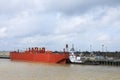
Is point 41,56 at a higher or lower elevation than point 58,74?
higher

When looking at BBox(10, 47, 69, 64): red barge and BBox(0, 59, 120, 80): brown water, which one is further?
BBox(10, 47, 69, 64): red barge

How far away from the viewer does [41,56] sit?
76.6 metres

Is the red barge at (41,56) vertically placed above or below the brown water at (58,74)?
above

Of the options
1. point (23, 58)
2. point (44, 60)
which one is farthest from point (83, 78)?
point (23, 58)

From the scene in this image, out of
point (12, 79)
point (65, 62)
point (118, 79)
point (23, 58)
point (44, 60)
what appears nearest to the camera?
point (12, 79)

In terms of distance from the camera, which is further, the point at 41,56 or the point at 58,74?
the point at 41,56

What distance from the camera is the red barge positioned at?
69.9m

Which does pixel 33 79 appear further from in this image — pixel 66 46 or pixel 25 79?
pixel 66 46

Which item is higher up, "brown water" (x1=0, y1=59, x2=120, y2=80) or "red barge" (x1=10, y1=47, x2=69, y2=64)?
"red barge" (x1=10, y1=47, x2=69, y2=64)

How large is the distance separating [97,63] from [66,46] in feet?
25.7

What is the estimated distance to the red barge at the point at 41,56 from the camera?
229ft

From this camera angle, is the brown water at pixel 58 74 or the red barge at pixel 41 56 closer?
the brown water at pixel 58 74

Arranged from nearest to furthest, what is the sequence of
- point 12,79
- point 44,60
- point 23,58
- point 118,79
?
point 12,79 < point 118,79 < point 44,60 < point 23,58

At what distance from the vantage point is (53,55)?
71.3 metres
